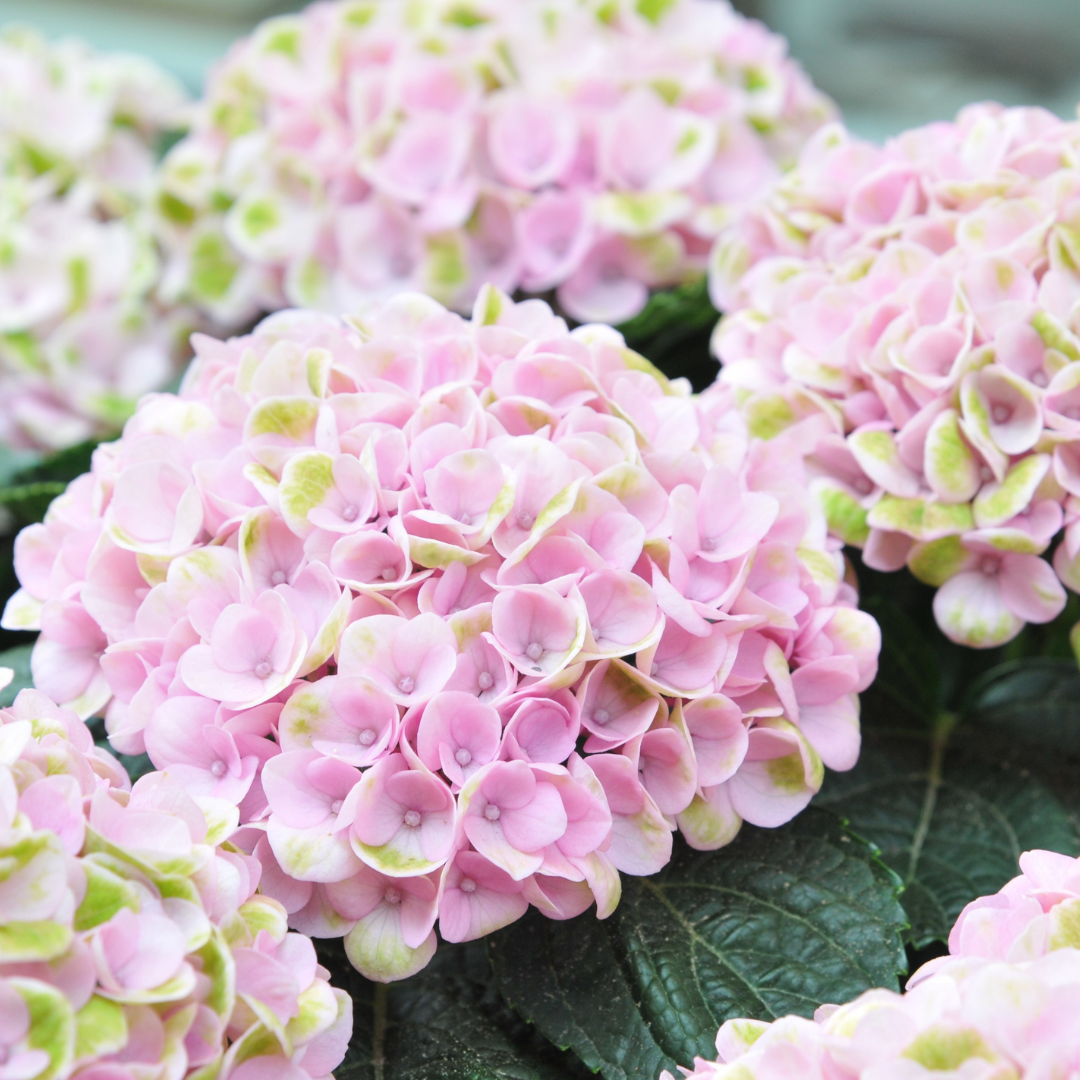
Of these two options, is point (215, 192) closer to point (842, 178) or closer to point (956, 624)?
point (842, 178)

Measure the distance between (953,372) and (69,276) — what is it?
751 millimetres

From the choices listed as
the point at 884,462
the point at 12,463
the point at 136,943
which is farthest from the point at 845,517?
the point at 12,463

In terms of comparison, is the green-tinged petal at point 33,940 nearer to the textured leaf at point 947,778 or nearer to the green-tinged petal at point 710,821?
the green-tinged petal at point 710,821

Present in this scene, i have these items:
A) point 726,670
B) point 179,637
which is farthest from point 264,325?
point 726,670

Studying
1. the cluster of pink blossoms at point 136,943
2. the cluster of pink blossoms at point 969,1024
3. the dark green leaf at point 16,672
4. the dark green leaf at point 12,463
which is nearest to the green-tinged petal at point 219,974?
the cluster of pink blossoms at point 136,943

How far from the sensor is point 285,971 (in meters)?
0.41

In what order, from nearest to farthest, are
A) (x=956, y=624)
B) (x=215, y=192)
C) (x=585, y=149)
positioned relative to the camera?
(x=956, y=624) → (x=585, y=149) → (x=215, y=192)

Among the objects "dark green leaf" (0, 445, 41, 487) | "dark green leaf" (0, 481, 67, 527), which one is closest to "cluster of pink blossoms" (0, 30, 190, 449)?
"dark green leaf" (0, 445, 41, 487)

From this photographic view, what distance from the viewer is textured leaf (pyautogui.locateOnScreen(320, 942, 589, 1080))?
523 millimetres

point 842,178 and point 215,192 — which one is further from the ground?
point 842,178

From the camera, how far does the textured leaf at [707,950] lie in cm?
51

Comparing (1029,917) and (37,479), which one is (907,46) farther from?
(1029,917)

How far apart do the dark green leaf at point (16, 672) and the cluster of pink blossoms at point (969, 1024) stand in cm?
40

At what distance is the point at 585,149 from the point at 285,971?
65 centimetres
